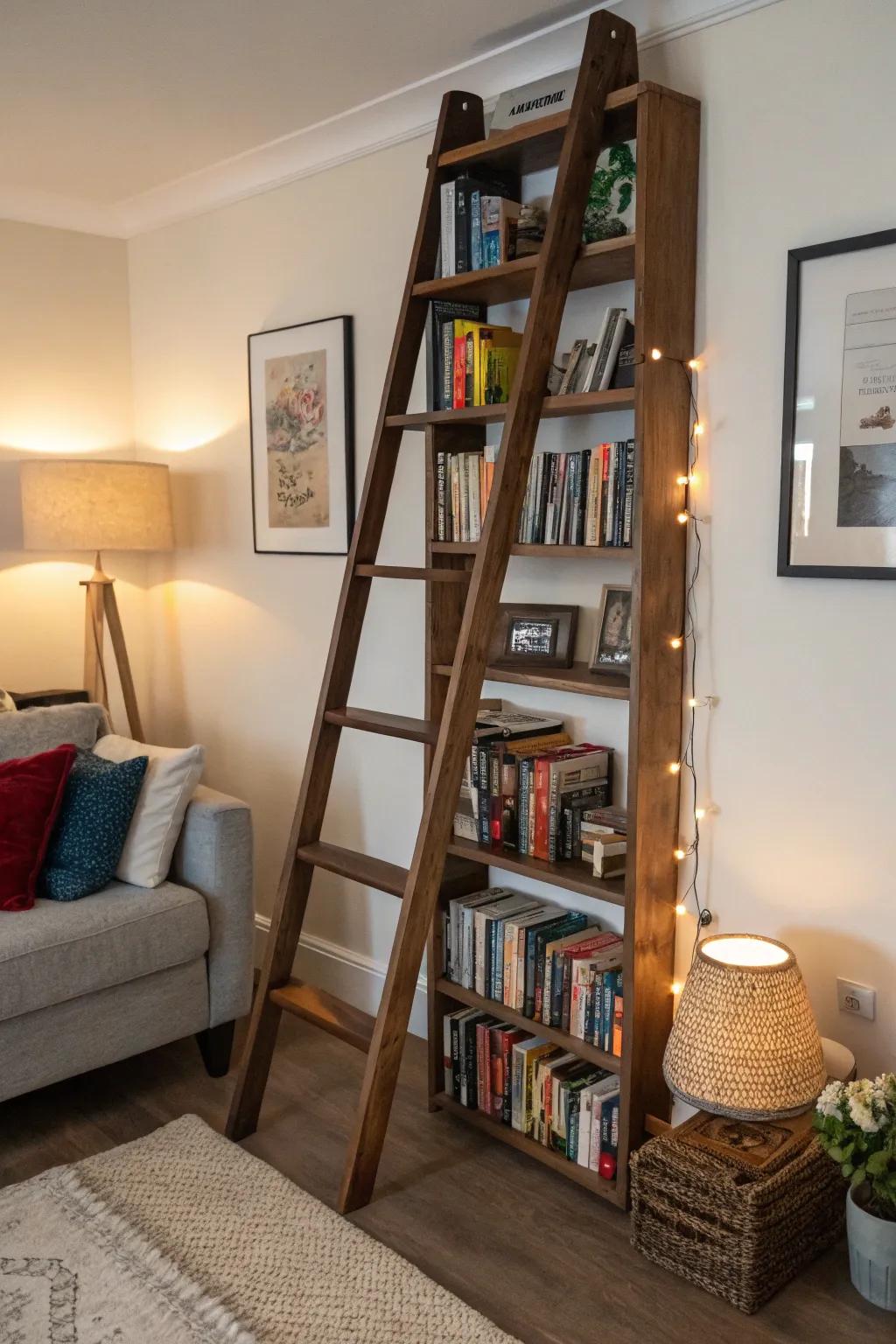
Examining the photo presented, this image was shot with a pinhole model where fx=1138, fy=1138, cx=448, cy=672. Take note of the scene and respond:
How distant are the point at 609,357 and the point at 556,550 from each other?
15.9 inches

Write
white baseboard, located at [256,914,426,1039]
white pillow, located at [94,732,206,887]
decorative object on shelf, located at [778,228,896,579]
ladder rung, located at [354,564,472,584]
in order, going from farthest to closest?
white baseboard, located at [256,914,426,1039] < white pillow, located at [94,732,206,887] < ladder rung, located at [354,564,472,584] < decorative object on shelf, located at [778,228,896,579]

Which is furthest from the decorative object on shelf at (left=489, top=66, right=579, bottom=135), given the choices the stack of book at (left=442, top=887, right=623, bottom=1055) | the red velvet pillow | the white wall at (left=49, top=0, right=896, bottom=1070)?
the red velvet pillow

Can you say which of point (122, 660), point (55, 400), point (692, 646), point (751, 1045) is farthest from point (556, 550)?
point (55, 400)

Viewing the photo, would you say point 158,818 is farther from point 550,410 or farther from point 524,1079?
point 550,410

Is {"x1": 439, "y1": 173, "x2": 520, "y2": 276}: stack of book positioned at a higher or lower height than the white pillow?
higher

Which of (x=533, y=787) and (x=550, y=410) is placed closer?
(x=550, y=410)

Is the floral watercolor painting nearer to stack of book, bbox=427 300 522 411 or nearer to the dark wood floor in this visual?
stack of book, bbox=427 300 522 411

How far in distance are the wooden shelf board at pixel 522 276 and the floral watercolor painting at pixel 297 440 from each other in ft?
2.43

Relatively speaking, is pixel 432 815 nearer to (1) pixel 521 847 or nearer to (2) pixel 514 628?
(1) pixel 521 847

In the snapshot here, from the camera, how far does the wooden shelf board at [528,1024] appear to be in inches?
92.1

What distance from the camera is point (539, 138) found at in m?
2.36

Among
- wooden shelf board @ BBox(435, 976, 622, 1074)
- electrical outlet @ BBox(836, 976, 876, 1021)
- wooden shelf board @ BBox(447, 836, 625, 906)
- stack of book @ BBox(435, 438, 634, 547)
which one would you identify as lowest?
wooden shelf board @ BBox(435, 976, 622, 1074)

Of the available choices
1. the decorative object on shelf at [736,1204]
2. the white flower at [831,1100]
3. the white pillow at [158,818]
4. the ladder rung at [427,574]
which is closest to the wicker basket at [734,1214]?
the decorative object on shelf at [736,1204]

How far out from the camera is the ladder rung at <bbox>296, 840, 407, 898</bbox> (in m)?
2.42
